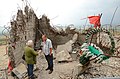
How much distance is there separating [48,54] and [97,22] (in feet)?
9.70

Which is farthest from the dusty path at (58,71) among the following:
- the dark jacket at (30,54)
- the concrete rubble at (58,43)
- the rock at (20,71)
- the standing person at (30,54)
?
the dark jacket at (30,54)

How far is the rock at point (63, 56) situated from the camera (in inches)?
456

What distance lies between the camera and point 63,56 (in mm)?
11828

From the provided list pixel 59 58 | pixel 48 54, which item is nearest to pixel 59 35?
pixel 59 58

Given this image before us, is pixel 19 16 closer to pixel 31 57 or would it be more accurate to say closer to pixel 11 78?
pixel 11 78

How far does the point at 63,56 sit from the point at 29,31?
219 cm

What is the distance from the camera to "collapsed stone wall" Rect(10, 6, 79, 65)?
446 inches

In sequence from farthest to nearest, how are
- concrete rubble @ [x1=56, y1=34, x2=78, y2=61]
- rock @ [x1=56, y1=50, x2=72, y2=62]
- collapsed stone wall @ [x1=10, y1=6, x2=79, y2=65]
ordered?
concrete rubble @ [x1=56, y1=34, x2=78, y2=61], rock @ [x1=56, y1=50, x2=72, y2=62], collapsed stone wall @ [x1=10, y1=6, x2=79, y2=65]

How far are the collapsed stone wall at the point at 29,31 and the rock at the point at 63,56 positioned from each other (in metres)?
1.75

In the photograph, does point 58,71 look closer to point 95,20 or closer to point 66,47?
point 95,20

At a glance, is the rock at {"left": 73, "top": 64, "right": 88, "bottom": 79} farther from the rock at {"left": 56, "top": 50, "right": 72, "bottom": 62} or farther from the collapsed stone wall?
the collapsed stone wall

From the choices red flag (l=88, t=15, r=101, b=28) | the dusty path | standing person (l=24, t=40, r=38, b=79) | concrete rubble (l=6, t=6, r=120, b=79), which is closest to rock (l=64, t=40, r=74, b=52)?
concrete rubble (l=6, t=6, r=120, b=79)

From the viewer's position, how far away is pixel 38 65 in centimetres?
1124

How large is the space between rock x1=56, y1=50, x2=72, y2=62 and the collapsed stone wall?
175 cm
